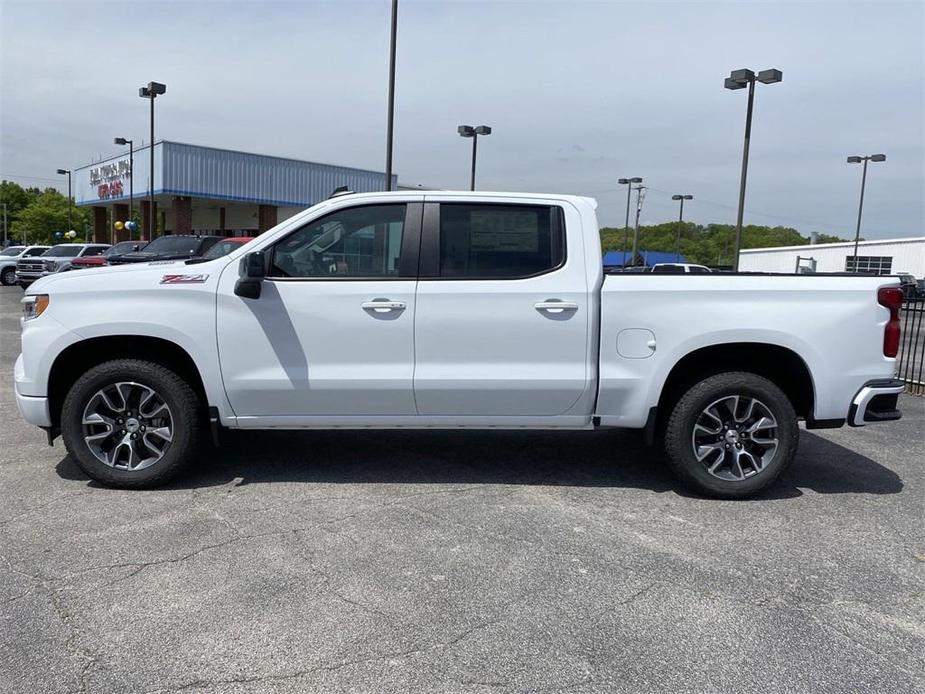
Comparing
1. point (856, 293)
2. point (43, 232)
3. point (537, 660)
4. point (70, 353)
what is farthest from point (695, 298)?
point (43, 232)

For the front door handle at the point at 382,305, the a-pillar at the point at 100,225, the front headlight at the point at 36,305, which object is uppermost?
the a-pillar at the point at 100,225

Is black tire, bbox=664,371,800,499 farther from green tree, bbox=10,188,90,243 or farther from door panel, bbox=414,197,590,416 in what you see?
green tree, bbox=10,188,90,243

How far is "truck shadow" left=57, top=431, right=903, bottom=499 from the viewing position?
5.31 metres

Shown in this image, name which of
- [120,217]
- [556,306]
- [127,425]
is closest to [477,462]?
[556,306]

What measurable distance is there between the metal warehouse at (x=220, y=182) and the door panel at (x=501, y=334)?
1282 inches

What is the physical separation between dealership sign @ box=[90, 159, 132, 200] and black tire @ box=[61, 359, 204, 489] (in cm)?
3691

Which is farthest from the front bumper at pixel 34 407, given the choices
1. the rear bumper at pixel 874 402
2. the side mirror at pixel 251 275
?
the rear bumper at pixel 874 402

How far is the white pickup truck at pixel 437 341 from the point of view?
4801mm

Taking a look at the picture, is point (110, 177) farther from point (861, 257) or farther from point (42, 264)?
point (861, 257)

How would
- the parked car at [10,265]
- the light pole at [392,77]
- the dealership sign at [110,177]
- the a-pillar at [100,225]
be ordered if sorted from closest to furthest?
the light pole at [392,77] < the parked car at [10,265] < the dealership sign at [110,177] < the a-pillar at [100,225]

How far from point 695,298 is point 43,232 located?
10293 cm

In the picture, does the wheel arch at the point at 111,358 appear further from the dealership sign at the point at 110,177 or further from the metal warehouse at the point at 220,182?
the dealership sign at the point at 110,177

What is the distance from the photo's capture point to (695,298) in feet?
15.8

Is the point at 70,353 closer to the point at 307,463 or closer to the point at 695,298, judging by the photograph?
the point at 307,463
